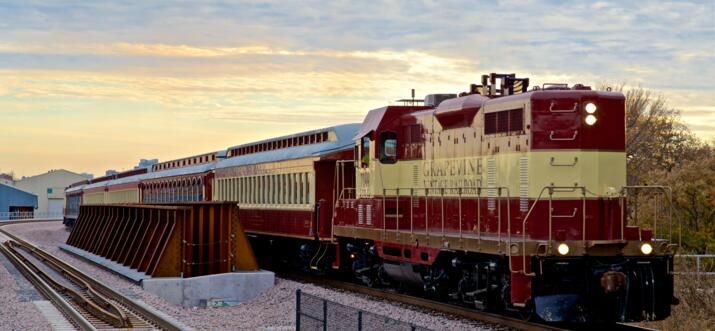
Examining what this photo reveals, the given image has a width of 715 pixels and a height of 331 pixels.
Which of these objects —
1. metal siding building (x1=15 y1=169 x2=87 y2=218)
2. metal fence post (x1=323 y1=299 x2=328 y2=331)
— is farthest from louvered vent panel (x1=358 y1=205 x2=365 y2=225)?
metal siding building (x1=15 y1=169 x2=87 y2=218)

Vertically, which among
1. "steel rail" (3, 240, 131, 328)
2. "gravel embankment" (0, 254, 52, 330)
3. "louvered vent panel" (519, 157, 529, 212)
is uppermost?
"louvered vent panel" (519, 157, 529, 212)

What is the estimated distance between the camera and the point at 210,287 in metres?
21.3

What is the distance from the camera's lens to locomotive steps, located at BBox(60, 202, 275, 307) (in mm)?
21453

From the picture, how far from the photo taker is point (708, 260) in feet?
78.3

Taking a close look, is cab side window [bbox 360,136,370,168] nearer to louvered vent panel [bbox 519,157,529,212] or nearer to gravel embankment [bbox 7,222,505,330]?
gravel embankment [bbox 7,222,505,330]

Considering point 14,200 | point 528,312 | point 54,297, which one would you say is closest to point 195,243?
point 54,297

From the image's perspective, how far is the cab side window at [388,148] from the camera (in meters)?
20.1

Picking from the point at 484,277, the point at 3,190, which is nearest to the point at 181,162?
the point at 484,277

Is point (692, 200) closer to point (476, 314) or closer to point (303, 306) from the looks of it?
point (476, 314)

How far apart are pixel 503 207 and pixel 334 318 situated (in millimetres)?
4394

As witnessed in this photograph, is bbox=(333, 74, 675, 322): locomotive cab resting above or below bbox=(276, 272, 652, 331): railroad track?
above

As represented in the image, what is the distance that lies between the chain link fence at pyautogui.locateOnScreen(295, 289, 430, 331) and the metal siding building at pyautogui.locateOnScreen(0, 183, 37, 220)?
107438 millimetres

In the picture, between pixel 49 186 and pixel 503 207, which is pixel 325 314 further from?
pixel 49 186

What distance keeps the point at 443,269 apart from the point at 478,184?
1781mm
